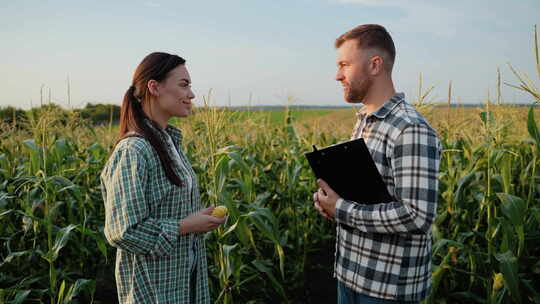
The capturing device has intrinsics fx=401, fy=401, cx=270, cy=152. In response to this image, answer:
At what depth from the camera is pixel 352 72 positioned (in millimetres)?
2049

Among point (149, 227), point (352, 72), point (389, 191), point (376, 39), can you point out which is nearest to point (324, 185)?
point (389, 191)

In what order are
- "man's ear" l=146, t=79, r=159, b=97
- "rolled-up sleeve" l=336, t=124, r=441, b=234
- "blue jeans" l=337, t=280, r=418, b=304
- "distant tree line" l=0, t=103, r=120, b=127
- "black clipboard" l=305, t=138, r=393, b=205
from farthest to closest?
1. "distant tree line" l=0, t=103, r=120, b=127
2. "man's ear" l=146, t=79, r=159, b=97
3. "blue jeans" l=337, t=280, r=418, b=304
4. "black clipboard" l=305, t=138, r=393, b=205
5. "rolled-up sleeve" l=336, t=124, r=441, b=234

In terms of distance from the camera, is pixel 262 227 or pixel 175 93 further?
pixel 262 227

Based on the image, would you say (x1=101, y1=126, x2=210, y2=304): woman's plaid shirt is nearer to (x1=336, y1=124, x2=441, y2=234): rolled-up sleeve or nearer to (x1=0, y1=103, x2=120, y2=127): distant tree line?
(x1=336, y1=124, x2=441, y2=234): rolled-up sleeve

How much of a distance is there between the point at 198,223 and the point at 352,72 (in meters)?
1.11

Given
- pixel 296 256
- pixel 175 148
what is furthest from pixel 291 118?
pixel 175 148

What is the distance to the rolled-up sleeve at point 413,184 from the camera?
1777mm

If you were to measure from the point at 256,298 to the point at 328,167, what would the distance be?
244 cm

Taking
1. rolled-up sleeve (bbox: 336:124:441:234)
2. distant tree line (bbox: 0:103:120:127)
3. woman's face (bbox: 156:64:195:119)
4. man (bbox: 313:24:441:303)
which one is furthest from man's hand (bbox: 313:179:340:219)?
distant tree line (bbox: 0:103:120:127)

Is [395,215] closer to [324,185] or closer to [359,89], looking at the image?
[324,185]

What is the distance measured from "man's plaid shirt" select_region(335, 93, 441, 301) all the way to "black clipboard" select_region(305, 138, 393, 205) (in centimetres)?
5

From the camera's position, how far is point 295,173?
4410 millimetres

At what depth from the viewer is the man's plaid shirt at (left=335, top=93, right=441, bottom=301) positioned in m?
1.79

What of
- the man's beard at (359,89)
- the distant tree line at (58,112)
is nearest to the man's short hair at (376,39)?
the man's beard at (359,89)
